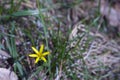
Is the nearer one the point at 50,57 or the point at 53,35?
the point at 50,57

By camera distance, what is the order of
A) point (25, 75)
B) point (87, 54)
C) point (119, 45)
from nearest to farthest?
point (25, 75) → point (87, 54) → point (119, 45)

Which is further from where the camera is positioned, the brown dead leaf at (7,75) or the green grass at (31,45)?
the green grass at (31,45)

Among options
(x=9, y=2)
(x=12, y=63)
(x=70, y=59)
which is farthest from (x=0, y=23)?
(x=70, y=59)

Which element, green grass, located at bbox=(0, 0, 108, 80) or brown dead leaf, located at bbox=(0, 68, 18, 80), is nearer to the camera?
brown dead leaf, located at bbox=(0, 68, 18, 80)

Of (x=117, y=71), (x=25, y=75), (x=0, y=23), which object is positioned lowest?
(x=117, y=71)

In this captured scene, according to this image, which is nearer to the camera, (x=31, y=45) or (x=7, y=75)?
(x=7, y=75)

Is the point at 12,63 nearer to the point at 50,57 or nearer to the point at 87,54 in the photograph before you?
the point at 50,57

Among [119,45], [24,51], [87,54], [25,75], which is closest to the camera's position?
[25,75]

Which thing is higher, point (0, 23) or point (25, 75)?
point (0, 23)
